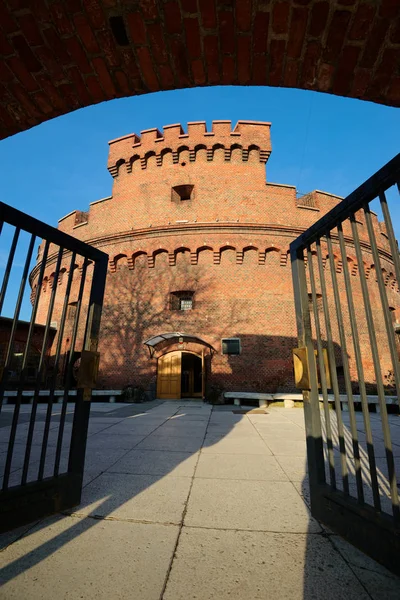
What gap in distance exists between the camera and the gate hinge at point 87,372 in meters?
2.22

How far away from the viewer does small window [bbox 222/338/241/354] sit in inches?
473

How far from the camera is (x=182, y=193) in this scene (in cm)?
1495

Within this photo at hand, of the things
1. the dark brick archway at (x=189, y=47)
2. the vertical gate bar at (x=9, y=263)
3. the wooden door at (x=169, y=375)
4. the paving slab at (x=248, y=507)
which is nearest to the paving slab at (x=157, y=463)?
the paving slab at (x=248, y=507)

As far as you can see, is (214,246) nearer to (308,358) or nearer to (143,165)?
(143,165)

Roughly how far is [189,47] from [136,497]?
3.22 metres

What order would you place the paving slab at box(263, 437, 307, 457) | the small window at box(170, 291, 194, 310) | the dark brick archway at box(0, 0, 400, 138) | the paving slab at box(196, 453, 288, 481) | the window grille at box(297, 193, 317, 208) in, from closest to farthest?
the dark brick archway at box(0, 0, 400, 138)
the paving slab at box(196, 453, 288, 481)
the paving slab at box(263, 437, 307, 457)
the small window at box(170, 291, 194, 310)
the window grille at box(297, 193, 317, 208)

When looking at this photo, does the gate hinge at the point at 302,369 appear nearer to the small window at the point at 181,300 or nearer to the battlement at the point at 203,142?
the small window at the point at 181,300

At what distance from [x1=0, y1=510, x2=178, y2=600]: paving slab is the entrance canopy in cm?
1040

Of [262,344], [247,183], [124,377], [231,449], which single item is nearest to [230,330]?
[262,344]

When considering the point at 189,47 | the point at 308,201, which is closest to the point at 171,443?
the point at 189,47

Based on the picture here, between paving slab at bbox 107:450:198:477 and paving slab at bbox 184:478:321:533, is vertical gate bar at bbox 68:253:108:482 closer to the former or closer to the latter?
paving slab at bbox 107:450:198:477

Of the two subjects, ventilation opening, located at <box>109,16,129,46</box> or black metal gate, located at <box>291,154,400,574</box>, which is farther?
ventilation opening, located at <box>109,16,129,46</box>

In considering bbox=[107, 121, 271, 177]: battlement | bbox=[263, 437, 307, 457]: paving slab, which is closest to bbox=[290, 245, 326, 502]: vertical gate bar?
bbox=[263, 437, 307, 457]: paving slab

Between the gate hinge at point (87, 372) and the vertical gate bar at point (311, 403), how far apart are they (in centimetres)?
172
